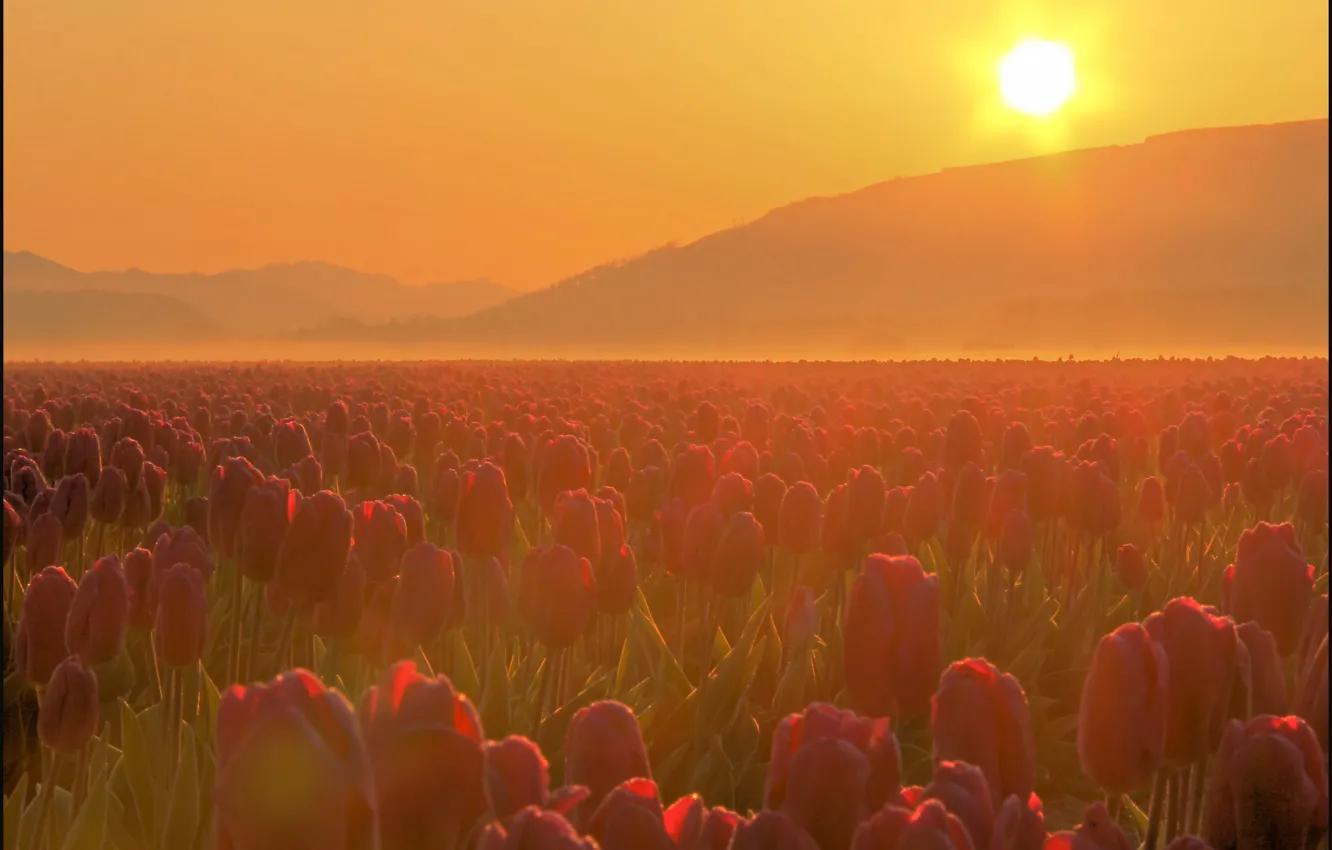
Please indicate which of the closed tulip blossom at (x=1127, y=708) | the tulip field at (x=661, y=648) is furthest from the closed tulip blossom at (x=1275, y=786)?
the closed tulip blossom at (x=1127, y=708)

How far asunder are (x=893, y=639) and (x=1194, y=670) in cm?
60

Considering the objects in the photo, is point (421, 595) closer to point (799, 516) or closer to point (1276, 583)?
point (799, 516)

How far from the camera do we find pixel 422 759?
4.28 feet

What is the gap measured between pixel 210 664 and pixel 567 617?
2.32 m

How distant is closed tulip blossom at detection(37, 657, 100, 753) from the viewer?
2.76 m

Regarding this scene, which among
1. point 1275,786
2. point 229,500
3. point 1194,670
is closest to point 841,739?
point 1275,786

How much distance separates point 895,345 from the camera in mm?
186750

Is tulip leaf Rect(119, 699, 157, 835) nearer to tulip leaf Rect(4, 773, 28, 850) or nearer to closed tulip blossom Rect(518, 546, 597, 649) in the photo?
tulip leaf Rect(4, 773, 28, 850)

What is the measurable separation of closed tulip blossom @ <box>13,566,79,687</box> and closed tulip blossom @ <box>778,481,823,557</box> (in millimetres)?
2682

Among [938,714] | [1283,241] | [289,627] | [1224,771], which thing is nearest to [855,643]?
[938,714]

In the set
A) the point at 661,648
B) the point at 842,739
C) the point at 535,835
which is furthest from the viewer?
the point at 661,648

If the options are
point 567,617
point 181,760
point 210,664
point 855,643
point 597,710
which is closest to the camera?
point 597,710

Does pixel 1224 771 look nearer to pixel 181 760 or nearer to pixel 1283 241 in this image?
pixel 181 760

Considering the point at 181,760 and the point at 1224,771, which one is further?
the point at 181,760
